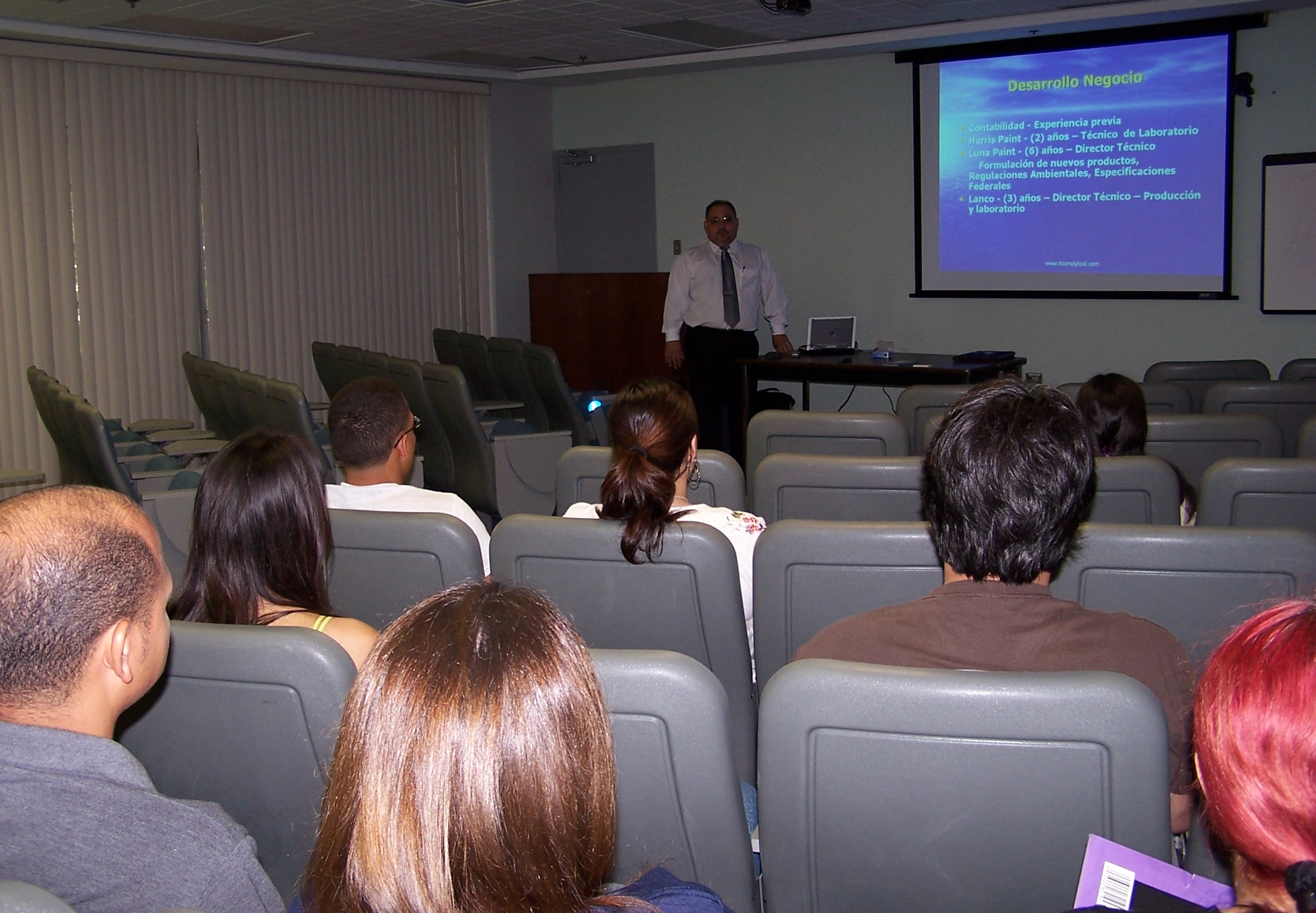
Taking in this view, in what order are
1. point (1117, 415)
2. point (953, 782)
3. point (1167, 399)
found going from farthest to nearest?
1. point (1167, 399)
2. point (1117, 415)
3. point (953, 782)

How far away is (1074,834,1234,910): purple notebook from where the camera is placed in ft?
3.93

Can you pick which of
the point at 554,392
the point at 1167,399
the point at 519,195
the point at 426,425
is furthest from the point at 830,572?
the point at 519,195

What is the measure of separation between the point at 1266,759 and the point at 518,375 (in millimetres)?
6041

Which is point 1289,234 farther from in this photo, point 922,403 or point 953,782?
point 953,782

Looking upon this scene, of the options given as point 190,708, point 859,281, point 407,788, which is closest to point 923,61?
point 859,281

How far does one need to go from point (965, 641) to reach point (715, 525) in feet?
3.29

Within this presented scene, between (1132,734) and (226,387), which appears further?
(226,387)

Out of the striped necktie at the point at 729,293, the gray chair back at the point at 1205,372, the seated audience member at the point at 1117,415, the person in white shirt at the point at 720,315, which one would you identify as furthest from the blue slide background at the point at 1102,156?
the seated audience member at the point at 1117,415

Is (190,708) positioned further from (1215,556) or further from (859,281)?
(859,281)

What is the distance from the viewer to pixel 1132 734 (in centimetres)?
132

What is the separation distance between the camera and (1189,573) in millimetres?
2055

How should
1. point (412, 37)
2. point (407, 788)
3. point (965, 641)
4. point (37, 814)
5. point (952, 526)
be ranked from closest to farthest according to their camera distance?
1. point (407, 788)
2. point (37, 814)
3. point (965, 641)
4. point (952, 526)
5. point (412, 37)

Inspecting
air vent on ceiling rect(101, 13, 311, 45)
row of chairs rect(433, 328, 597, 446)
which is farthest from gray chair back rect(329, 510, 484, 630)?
air vent on ceiling rect(101, 13, 311, 45)

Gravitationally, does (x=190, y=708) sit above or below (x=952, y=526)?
below
